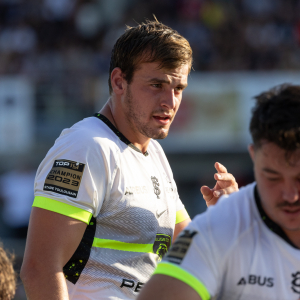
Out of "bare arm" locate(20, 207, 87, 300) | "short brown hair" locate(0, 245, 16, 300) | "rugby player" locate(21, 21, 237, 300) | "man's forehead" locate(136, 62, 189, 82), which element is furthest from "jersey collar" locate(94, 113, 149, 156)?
"short brown hair" locate(0, 245, 16, 300)

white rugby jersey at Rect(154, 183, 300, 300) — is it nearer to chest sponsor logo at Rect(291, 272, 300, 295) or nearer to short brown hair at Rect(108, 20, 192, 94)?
chest sponsor logo at Rect(291, 272, 300, 295)

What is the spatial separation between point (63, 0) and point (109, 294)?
37.4 ft

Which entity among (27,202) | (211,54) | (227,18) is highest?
→ (227,18)

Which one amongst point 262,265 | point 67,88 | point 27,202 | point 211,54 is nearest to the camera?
point 262,265

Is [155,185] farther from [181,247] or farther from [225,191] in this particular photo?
[181,247]

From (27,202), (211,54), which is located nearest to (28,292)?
(27,202)

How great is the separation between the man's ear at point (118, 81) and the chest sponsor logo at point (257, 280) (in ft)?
4.28

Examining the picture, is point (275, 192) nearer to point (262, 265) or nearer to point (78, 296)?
point (262, 265)

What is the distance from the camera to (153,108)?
2.53m

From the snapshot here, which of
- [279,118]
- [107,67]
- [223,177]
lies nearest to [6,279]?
[223,177]

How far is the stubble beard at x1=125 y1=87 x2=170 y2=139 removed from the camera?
254 centimetres

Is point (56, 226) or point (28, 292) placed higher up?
point (56, 226)

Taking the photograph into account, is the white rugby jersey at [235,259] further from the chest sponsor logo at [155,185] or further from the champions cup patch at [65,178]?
the chest sponsor logo at [155,185]

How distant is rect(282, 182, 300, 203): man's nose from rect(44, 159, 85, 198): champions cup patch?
0.95 meters
